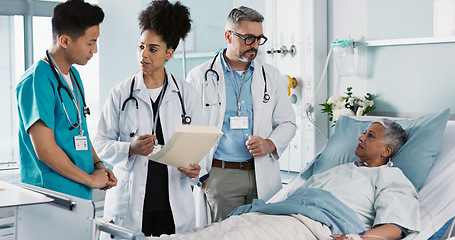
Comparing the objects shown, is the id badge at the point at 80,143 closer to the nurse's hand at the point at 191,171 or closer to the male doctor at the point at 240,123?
the nurse's hand at the point at 191,171

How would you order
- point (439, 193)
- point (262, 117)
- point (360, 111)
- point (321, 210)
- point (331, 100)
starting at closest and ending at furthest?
point (321, 210)
point (439, 193)
point (262, 117)
point (360, 111)
point (331, 100)

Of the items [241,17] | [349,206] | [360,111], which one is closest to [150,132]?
[241,17]

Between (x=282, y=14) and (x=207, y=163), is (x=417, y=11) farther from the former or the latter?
(x=207, y=163)

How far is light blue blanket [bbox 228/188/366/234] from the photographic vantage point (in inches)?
78.7

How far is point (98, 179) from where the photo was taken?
5.90 ft

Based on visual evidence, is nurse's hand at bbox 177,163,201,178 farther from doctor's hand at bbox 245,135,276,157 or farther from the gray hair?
the gray hair

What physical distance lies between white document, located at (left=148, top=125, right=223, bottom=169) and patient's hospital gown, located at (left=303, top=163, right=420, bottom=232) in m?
0.69

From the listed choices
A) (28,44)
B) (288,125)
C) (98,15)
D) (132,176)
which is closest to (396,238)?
(288,125)

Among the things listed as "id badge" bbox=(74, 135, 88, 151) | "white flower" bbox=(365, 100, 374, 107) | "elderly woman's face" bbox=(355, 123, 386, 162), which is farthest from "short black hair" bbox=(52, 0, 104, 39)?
"white flower" bbox=(365, 100, 374, 107)

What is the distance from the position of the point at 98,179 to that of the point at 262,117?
1.03 metres

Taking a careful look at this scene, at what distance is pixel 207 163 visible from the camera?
8.28ft

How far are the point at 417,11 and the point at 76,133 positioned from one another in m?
2.11

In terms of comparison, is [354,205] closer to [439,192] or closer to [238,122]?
[439,192]

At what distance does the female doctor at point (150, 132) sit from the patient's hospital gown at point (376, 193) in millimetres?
682
